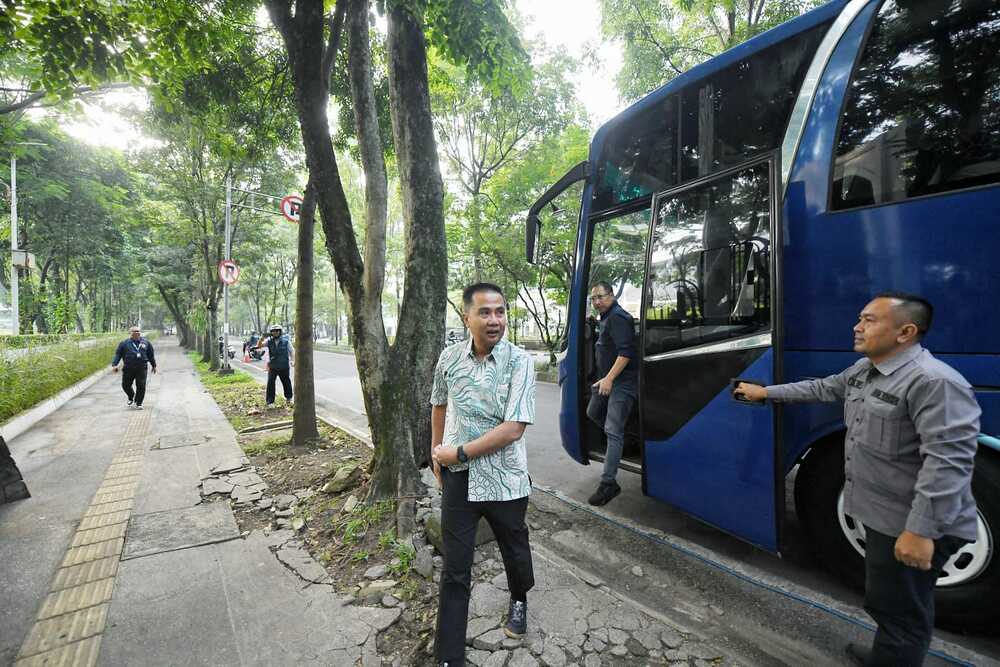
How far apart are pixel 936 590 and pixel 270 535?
4.36 metres

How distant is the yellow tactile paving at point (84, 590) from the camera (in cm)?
227

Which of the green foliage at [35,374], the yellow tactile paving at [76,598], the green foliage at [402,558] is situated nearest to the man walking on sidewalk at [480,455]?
the green foliage at [402,558]

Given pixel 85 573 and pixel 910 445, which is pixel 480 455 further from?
pixel 85 573

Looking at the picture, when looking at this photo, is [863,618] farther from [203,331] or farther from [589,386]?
[203,331]

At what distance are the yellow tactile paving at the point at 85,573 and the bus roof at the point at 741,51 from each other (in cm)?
508

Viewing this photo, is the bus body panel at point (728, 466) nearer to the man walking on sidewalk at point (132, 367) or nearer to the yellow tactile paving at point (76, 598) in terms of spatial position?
the yellow tactile paving at point (76, 598)

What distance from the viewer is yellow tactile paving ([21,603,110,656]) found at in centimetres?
232

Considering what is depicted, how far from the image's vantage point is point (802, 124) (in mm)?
2482

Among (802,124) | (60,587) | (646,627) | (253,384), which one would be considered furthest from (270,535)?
(253,384)

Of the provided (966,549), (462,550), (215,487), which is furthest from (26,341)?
(966,549)

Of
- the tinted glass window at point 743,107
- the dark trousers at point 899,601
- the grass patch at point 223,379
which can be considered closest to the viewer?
the dark trousers at point 899,601

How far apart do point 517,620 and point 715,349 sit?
1.98 meters

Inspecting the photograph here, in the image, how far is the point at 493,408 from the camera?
2.08m

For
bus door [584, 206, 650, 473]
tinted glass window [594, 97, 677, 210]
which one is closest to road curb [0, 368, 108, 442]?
bus door [584, 206, 650, 473]
